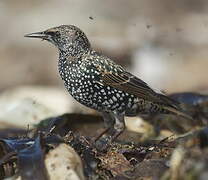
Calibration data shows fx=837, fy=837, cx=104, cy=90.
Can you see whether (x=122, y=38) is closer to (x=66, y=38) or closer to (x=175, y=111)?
(x=175, y=111)

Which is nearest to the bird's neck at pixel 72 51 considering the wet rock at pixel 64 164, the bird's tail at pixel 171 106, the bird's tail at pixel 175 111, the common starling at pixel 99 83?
the common starling at pixel 99 83

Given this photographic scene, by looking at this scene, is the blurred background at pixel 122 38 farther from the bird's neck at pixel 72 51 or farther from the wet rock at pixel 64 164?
the wet rock at pixel 64 164

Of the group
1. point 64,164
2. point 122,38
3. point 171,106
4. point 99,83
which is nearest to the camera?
point 64,164

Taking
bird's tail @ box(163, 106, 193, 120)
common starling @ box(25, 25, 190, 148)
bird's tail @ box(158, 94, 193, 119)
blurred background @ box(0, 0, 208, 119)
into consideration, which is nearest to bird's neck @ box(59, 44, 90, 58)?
common starling @ box(25, 25, 190, 148)

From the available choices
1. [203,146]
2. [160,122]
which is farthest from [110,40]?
[203,146]

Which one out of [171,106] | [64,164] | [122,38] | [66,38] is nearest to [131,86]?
[171,106]

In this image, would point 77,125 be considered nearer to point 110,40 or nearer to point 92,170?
point 92,170

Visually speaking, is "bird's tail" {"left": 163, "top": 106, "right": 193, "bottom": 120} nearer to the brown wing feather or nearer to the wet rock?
the brown wing feather

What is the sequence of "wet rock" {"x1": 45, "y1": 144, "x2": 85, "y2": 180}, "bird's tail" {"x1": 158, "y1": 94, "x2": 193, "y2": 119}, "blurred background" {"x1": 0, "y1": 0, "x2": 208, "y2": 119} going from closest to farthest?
"wet rock" {"x1": 45, "y1": 144, "x2": 85, "y2": 180}, "bird's tail" {"x1": 158, "y1": 94, "x2": 193, "y2": 119}, "blurred background" {"x1": 0, "y1": 0, "x2": 208, "y2": 119}
